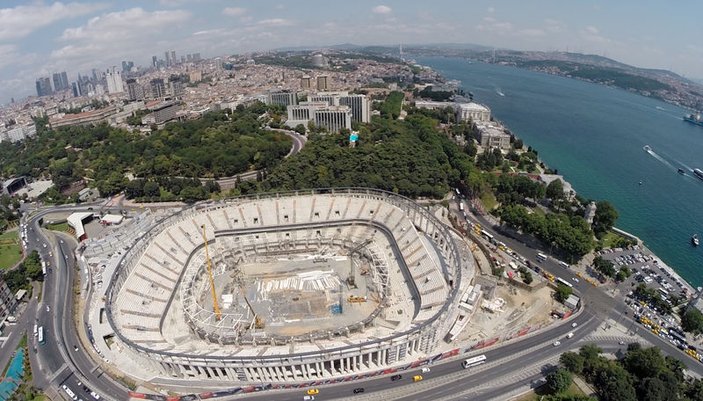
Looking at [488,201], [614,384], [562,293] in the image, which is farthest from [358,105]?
[614,384]

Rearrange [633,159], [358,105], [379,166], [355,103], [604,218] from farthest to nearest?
[355,103], [358,105], [633,159], [379,166], [604,218]

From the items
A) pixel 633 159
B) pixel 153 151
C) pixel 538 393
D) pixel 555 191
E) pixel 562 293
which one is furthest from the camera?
pixel 633 159

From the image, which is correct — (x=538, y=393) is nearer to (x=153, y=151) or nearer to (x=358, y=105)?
(x=153, y=151)

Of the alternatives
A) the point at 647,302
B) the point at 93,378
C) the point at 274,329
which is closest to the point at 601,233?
the point at 647,302

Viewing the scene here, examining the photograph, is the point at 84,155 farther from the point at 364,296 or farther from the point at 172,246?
the point at 364,296

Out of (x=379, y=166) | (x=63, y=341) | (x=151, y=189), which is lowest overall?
(x=63, y=341)

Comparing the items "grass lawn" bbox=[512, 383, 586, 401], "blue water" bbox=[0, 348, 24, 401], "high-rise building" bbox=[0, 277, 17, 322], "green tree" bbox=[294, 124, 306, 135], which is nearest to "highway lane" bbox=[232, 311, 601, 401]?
"grass lawn" bbox=[512, 383, 586, 401]

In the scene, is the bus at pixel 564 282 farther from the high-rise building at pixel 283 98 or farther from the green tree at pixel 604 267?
the high-rise building at pixel 283 98
